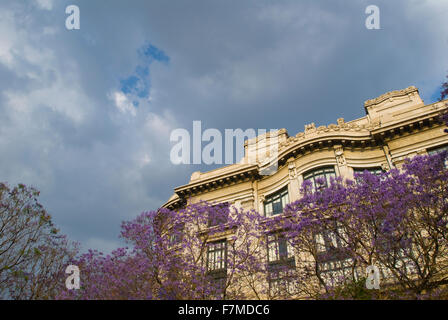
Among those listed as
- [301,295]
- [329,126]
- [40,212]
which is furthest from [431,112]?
[40,212]

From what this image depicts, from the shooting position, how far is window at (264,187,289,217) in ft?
67.6

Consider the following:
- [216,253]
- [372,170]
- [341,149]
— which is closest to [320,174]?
[341,149]

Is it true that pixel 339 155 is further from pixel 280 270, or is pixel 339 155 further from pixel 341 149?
pixel 280 270

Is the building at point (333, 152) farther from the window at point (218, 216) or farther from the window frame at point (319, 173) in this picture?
the window at point (218, 216)

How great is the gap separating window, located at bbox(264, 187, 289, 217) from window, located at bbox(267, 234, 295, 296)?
268cm

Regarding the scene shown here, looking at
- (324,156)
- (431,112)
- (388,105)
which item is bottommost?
(324,156)

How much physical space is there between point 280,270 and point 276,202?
258 inches

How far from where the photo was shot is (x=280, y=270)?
49.6 ft

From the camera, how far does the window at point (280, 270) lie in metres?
14.7

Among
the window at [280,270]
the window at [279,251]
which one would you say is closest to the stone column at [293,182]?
the window at [279,251]

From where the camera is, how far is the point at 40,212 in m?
17.8

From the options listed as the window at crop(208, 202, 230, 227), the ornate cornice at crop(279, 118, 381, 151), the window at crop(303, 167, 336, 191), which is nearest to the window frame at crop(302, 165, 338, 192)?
the window at crop(303, 167, 336, 191)

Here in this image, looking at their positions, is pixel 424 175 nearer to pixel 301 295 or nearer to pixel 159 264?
pixel 301 295

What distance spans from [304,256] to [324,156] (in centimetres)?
635
